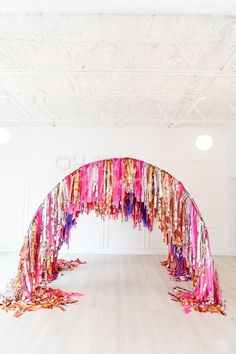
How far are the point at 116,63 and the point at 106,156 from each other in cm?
329

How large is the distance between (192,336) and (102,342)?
2.94 feet

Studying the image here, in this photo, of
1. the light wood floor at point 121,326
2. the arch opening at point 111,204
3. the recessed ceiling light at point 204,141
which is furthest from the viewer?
the recessed ceiling light at point 204,141

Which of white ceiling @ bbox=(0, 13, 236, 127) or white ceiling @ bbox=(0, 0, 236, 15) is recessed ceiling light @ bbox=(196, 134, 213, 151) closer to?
white ceiling @ bbox=(0, 13, 236, 127)

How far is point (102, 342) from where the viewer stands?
2309 mm

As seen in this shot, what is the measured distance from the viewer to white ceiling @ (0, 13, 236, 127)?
3.15 meters

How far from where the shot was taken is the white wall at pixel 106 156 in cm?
680

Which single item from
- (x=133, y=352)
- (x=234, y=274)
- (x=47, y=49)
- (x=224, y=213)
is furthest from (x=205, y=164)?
(x=133, y=352)

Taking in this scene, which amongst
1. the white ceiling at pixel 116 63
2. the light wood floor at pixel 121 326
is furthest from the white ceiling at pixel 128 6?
the light wood floor at pixel 121 326

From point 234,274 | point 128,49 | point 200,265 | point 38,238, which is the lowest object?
point 234,274

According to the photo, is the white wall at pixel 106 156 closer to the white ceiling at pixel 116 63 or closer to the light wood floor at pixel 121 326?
the white ceiling at pixel 116 63

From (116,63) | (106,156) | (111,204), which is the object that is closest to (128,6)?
(116,63)

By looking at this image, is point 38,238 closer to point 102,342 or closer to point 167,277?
point 102,342

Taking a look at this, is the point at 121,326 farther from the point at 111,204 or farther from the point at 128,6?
the point at 128,6

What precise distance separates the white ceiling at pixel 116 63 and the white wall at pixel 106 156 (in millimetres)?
1017
